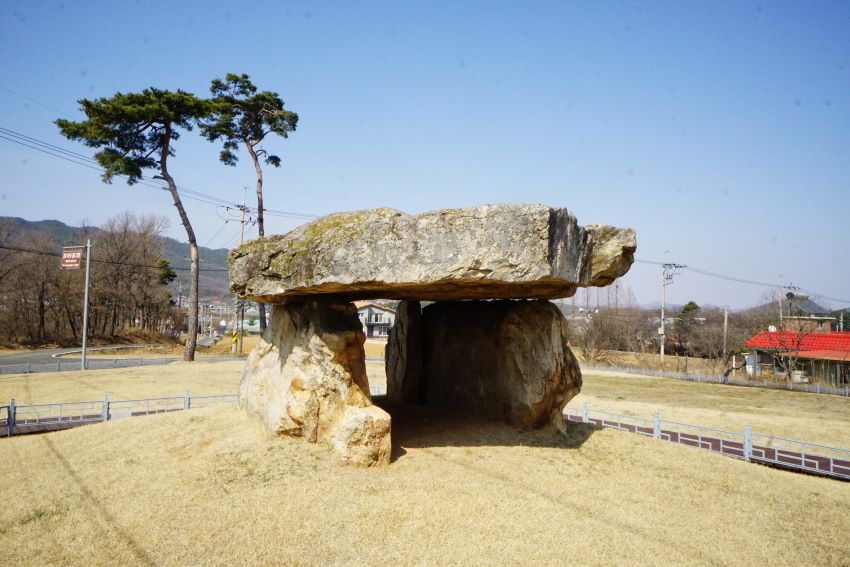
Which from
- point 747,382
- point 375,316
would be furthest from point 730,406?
point 375,316

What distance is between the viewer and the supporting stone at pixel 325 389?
7320 millimetres

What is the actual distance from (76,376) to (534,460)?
20188 mm

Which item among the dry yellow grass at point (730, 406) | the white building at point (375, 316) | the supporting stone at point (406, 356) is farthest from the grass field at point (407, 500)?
the white building at point (375, 316)

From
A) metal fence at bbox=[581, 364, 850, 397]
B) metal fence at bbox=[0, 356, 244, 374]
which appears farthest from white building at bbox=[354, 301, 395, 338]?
metal fence at bbox=[581, 364, 850, 397]

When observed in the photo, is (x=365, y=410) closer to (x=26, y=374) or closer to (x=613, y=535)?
(x=613, y=535)

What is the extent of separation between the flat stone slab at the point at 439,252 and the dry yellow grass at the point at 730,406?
414 inches

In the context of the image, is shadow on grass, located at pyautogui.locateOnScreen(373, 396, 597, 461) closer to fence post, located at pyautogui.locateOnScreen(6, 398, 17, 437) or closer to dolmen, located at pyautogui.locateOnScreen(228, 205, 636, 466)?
dolmen, located at pyautogui.locateOnScreen(228, 205, 636, 466)

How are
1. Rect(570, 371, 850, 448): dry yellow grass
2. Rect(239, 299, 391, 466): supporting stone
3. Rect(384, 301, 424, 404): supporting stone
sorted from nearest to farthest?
Rect(239, 299, 391, 466): supporting stone < Rect(384, 301, 424, 404): supporting stone < Rect(570, 371, 850, 448): dry yellow grass

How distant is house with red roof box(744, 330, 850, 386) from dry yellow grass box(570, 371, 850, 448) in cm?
496

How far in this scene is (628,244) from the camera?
802 centimetres

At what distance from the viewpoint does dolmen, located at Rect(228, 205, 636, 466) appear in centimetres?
655

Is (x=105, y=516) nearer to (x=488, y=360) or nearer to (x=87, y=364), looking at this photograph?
(x=488, y=360)

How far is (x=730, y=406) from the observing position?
63.4ft

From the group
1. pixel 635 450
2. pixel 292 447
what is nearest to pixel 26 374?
pixel 292 447
